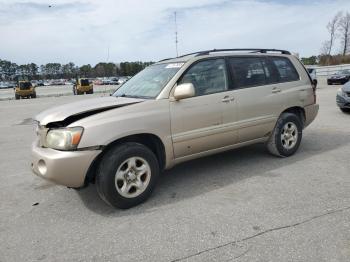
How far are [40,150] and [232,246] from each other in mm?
2337

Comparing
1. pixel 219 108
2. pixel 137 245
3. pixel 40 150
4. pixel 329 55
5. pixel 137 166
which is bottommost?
pixel 137 245

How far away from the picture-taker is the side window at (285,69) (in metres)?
5.44

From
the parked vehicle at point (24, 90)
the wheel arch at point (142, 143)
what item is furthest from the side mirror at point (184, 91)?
the parked vehicle at point (24, 90)

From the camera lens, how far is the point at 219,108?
4516 millimetres

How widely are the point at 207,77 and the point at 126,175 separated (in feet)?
5.76

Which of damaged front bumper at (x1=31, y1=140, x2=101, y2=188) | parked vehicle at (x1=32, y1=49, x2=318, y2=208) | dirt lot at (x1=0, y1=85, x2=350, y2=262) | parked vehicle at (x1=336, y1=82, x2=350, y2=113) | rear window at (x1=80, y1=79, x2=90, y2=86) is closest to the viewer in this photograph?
dirt lot at (x1=0, y1=85, x2=350, y2=262)

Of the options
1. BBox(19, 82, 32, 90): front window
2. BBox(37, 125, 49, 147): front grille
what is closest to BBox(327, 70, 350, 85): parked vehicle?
BBox(37, 125, 49, 147): front grille

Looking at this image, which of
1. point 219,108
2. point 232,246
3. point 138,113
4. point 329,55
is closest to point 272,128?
point 219,108

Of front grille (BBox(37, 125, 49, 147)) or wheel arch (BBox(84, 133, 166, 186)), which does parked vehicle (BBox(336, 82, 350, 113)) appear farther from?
front grille (BBox(37, 125, 49, 147))

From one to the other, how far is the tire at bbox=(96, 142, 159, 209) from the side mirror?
756 mm

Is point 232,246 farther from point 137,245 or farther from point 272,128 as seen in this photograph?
point 272,128

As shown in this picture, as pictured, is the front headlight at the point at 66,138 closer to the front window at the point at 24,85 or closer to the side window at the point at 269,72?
the side window at the point at 269,72

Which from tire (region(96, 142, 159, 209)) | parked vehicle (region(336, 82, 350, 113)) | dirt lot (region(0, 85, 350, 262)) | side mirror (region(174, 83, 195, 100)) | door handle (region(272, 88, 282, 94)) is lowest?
dirt lot (region(0, 85, 350, 262))

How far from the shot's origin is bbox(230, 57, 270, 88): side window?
4.86m
